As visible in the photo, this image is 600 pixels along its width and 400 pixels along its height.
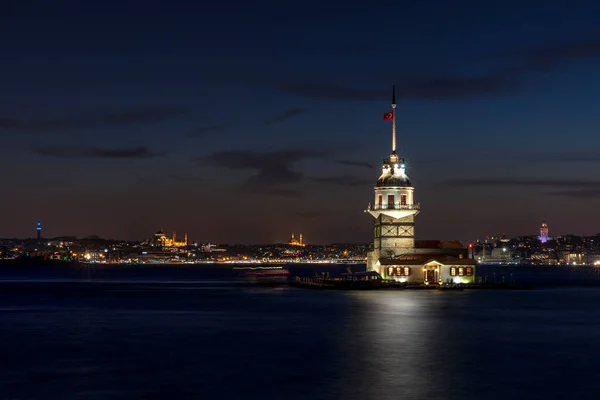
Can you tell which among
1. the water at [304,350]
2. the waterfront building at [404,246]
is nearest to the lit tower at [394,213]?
the waterfront building at [404,246]

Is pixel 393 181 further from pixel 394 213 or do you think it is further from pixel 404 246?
pixel 404 246

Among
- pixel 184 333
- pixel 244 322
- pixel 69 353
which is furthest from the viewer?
pixel 244 322

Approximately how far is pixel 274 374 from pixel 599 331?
97.8 feet

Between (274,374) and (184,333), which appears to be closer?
(274,374)

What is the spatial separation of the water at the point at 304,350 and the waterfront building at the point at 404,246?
18755 millimetres

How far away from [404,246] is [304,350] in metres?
58.5

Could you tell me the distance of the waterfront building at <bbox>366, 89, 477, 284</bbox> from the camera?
108 metres

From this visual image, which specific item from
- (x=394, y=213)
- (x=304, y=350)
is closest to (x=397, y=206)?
(x=394, y=213)

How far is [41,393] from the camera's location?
3809cm

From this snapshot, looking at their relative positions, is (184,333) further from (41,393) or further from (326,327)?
(41,393)

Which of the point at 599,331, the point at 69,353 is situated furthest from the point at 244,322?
the point at 599,331

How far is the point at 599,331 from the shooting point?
6338 cm

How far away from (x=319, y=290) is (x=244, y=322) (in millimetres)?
48894

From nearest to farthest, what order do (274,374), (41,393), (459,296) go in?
1. (41,393)
2. (274,374)
3. (459,296)
